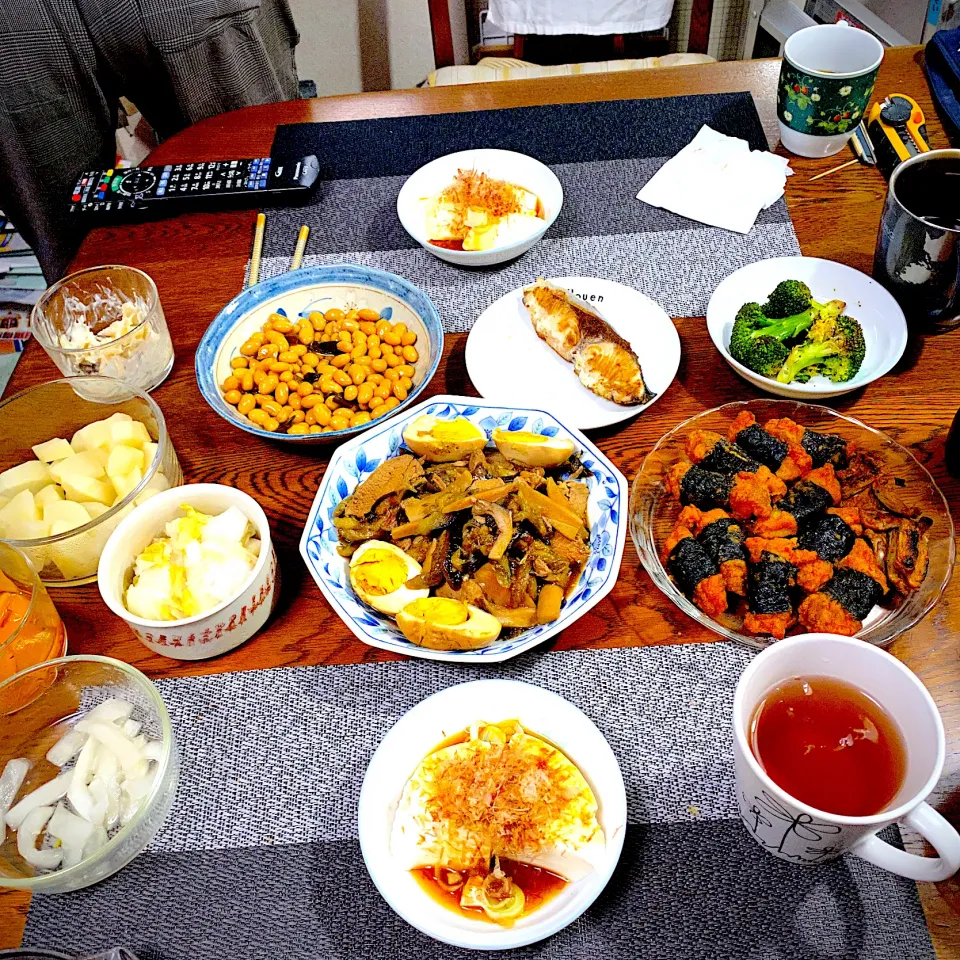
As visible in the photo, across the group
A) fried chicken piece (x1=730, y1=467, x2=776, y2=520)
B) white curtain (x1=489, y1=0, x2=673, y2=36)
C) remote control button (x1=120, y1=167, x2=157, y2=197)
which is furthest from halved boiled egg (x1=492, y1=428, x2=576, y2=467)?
white curtain (x1=489, y1=0, x2=673, y2=36)

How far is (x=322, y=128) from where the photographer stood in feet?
7.20

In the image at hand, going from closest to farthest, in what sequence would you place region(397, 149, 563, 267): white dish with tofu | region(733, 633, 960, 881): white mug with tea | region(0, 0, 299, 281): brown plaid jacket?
region(733, 633, 960, 881): white mug with tea < region(397, 149, 563, 267): white dish with tofu < region(0, 0, 299, 281): brown plaid jacket

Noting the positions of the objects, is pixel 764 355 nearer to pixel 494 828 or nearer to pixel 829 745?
pixel 829 745

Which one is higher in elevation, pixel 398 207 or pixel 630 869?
pixel 398 207

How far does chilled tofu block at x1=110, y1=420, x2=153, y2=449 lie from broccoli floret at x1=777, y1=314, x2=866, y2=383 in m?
1.17

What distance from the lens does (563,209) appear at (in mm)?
1942

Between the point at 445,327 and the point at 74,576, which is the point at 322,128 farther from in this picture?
the point at 74,576

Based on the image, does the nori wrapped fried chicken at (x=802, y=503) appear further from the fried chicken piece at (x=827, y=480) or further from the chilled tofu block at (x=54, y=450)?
the chilled tofu block at (x=54, y=450)

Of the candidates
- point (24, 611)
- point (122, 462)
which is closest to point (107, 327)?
point (122, 462)

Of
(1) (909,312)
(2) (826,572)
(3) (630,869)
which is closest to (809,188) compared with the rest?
(1) (909,312)

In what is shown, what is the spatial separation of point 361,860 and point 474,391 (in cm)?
89

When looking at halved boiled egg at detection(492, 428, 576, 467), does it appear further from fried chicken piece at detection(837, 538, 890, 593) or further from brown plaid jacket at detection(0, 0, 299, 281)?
brown plaid jacket at detection(0, 0, 299, 281)

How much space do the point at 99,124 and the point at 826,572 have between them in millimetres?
2472

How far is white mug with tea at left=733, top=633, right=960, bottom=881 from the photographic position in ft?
2.82
